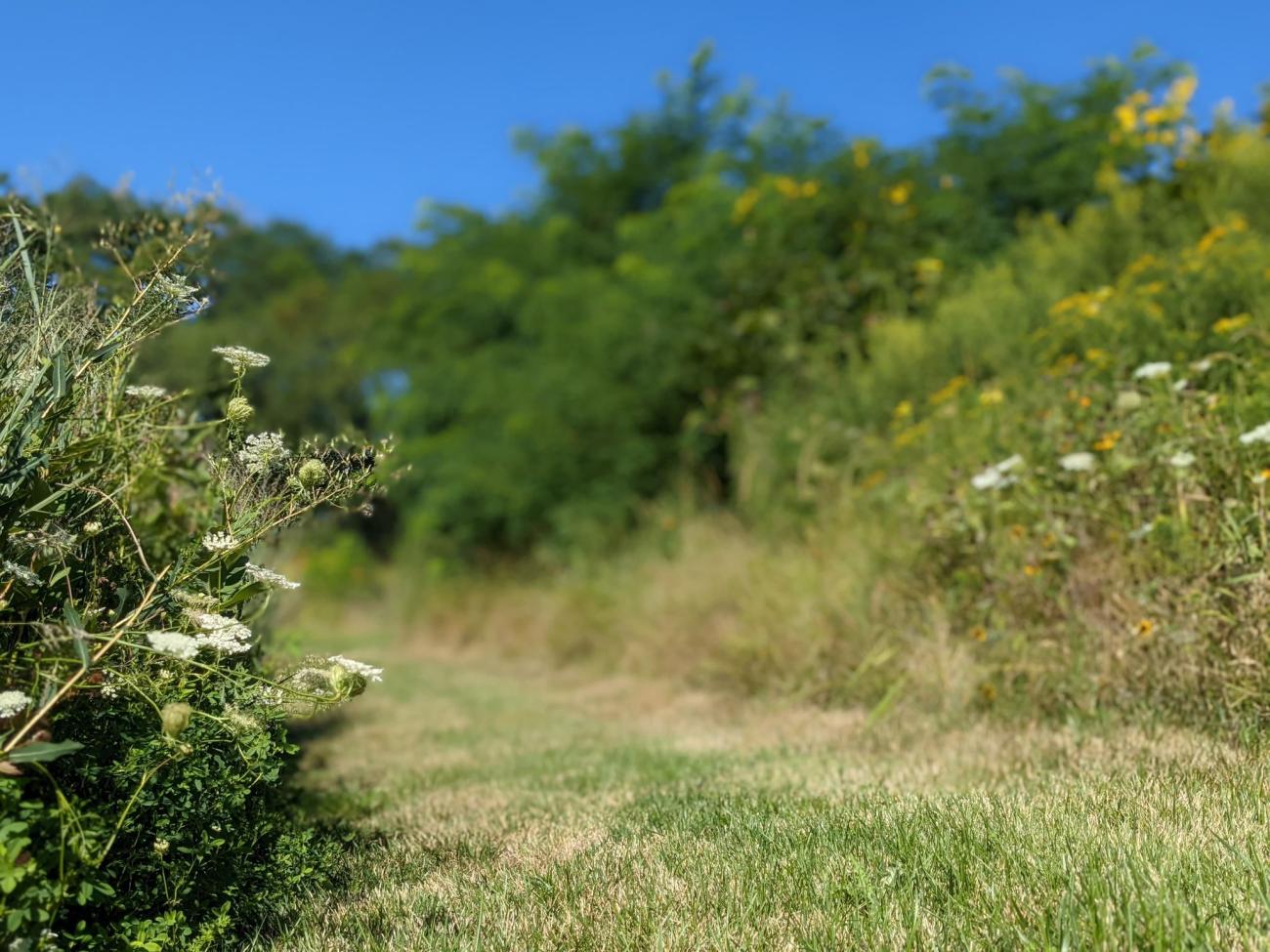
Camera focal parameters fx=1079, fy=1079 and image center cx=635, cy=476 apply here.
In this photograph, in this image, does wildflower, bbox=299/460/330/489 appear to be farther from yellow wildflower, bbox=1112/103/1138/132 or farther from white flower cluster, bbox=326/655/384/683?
yellow wildflower, bbox=1112/103/1138/132

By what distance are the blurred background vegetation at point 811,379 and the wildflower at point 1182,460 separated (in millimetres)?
267

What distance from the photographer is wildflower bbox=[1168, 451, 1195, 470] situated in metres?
4.44

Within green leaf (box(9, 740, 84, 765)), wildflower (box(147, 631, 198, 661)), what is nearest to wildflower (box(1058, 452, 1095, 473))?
wildflower (box(147, 631, 198, 661))

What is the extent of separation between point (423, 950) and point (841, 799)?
1.69 meters

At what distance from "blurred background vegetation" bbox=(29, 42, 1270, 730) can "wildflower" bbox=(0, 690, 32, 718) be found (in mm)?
1964

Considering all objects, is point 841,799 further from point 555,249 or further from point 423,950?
point 555,249

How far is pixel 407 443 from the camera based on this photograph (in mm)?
14766

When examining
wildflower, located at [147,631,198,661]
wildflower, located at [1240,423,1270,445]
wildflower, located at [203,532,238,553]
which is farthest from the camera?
wildflower, located at [1240,423,1270,445]

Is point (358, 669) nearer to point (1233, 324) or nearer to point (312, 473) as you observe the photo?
point (312, 473)

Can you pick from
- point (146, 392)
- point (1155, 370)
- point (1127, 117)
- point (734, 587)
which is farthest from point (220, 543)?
point (1127, 117)

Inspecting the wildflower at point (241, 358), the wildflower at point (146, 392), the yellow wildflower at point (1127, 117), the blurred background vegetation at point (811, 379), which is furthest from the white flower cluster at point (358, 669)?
the yellow wildflower at point (1127, 117)

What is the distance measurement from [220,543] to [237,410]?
36 centimetres

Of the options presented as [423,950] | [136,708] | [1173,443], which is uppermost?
[1173,443]

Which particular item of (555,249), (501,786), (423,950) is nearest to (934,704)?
(501,786)
